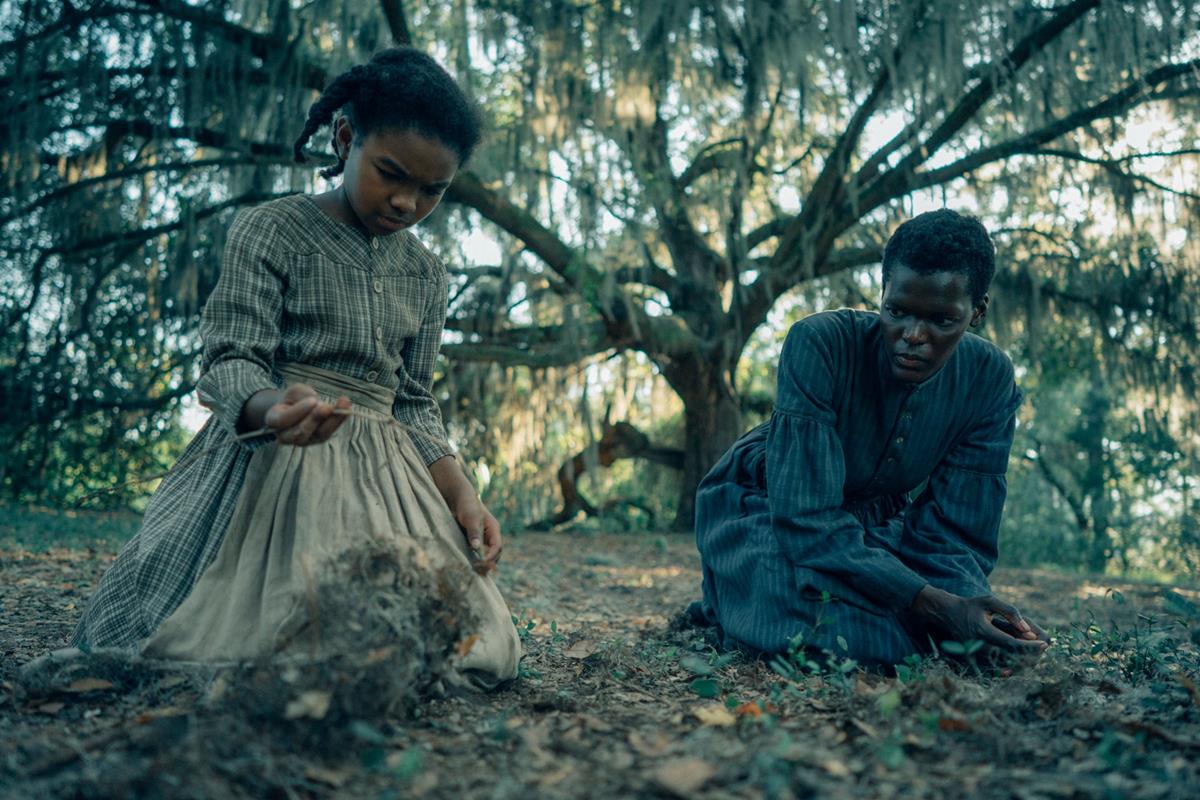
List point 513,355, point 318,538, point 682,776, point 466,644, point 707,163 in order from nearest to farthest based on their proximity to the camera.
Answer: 1. point 682,776
2. point 466,644
3. point 318,538
4. point 513,355
5. point 707,163

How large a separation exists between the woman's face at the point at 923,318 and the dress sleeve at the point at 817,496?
217 millimetres

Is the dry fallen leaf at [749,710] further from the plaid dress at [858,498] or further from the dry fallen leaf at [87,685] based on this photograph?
the dry fallen leaf at [87,685]

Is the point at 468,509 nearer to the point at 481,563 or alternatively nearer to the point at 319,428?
the point at 481,563

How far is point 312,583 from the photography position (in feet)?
5.53

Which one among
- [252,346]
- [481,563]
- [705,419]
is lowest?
[481,563]

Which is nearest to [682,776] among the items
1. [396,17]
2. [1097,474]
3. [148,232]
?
[396,17]

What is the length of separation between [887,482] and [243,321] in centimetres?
183

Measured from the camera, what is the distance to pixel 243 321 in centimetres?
199

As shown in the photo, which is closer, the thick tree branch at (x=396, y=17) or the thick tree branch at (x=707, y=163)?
the thick tree branch at (x=396, y=17)

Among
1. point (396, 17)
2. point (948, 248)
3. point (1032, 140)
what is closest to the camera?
point (948, 248)

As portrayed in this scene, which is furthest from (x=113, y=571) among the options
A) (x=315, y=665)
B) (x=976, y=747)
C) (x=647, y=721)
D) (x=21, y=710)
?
(x=976, y=747)

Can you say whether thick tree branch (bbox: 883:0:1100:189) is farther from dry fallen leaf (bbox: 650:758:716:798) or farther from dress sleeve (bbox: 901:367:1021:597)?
dry fallen leaf (bbox: 650:758:716:798)

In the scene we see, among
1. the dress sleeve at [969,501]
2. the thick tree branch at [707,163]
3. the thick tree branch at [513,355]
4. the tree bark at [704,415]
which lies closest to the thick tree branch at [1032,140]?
the thick tree branch at [707,163]

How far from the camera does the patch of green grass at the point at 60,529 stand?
16.8 feet
